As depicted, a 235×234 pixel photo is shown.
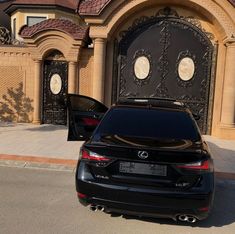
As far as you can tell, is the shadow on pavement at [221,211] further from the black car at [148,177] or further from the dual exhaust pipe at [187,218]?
the black car at [148,177]

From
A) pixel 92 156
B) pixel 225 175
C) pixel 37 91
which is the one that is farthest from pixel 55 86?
pixel 92 156

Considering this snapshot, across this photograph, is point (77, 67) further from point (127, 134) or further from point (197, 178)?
point (197, 178)

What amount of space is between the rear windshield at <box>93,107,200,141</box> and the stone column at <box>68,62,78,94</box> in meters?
8.11

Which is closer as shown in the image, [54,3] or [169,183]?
[169,183]

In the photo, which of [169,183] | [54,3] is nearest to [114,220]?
[169,183]

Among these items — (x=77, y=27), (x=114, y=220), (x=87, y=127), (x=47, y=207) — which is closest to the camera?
(x=114, y=220)

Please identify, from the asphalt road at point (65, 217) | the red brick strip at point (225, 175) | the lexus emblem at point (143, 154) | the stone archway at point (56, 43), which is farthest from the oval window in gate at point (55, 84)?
the lexus emblem at point (143, 154)

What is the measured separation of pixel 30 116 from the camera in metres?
13.7

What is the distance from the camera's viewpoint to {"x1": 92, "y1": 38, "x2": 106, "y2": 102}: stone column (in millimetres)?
12211

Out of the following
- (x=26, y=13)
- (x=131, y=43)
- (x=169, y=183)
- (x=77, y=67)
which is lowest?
(x=169, y=183)

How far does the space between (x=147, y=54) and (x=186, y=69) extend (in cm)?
151

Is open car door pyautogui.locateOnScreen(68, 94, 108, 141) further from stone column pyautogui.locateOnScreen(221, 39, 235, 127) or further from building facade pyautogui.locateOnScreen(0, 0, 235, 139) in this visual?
stone column pyautogui.locateOnScreen(221, 39, 235, 127)

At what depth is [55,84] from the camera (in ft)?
44.2

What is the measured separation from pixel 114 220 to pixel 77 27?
9816 millimetres
